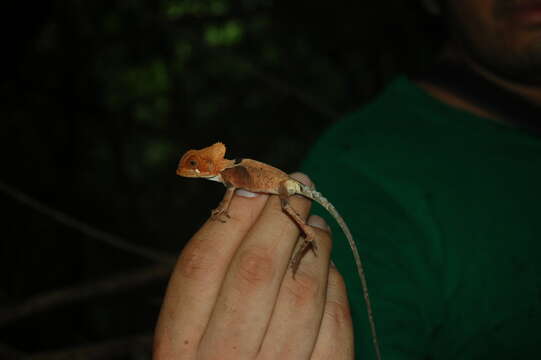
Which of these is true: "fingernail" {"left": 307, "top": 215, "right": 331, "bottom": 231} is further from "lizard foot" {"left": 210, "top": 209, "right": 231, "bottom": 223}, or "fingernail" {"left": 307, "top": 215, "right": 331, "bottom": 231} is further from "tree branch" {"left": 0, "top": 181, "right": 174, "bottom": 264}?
"tree branch" {"left": 0, "top": 181, "right": 174, "bottom": 264}

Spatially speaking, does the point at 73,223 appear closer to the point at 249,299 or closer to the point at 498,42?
the point at 249,299

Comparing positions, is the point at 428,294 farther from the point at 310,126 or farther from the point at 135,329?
the point at 310,126

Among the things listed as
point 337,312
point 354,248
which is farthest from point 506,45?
point 337,312

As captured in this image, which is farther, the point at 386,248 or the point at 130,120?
the point at 130,120

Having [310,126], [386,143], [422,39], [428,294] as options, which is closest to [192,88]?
[310,126]

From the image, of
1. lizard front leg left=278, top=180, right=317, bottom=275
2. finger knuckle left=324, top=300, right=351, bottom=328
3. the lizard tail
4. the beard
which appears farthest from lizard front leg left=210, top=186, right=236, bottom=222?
the beard

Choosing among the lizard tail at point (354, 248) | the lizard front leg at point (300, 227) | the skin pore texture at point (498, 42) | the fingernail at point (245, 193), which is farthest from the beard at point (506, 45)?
the fingernail at point (245, 193)
